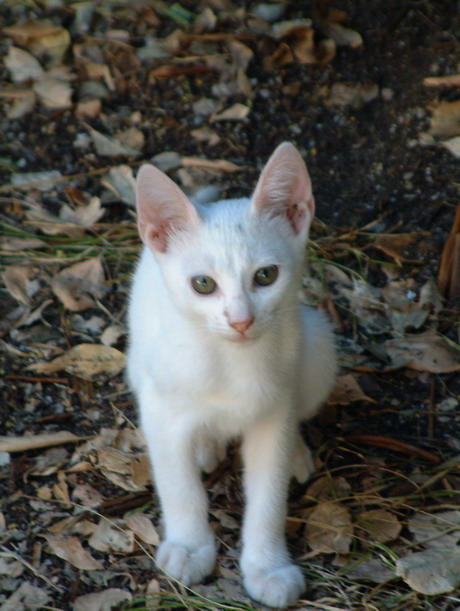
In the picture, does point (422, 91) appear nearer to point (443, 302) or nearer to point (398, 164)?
point (398, 164)

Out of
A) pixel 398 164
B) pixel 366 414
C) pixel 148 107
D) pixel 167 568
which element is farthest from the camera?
pixel 148 107

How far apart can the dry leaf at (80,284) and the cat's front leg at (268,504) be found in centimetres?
116

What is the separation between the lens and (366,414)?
120 inches

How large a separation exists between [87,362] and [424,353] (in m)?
1.30

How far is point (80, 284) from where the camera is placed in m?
3.41

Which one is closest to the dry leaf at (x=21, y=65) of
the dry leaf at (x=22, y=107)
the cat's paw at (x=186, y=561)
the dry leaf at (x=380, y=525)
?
the dry leaf at (x=22, y=107)

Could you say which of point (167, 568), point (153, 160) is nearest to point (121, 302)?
point (153, 160)

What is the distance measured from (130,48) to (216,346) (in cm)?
240

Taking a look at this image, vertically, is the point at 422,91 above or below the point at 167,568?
above

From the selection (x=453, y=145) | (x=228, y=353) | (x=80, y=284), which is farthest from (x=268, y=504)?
(x=453, y=145)

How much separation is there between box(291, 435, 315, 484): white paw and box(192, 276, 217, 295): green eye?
0.86 m

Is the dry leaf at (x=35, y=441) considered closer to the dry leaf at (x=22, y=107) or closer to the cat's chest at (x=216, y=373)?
the cat's chest at (x=216, y=373)

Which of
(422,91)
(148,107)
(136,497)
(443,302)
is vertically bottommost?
(136,497)

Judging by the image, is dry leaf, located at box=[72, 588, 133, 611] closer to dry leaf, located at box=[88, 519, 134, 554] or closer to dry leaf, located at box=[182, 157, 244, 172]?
dry leaf, located at box=[88, 519, 134, 554]
